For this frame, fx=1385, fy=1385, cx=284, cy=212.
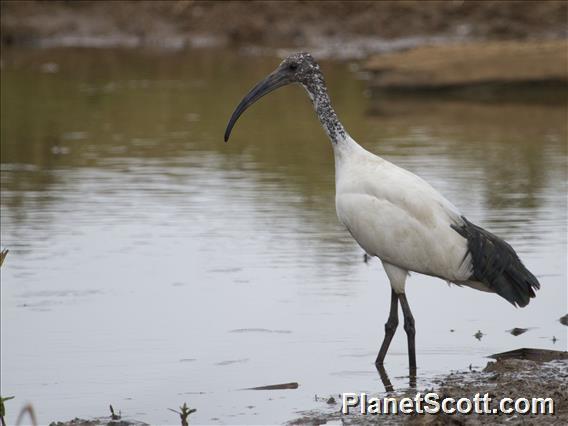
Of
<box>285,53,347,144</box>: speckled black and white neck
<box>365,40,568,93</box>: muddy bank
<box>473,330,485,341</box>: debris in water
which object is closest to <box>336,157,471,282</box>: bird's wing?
<box>285,53,347,144</box>: speckled black and white neck

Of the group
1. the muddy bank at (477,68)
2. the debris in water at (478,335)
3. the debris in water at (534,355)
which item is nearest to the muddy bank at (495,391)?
the debris in water at (534,355)

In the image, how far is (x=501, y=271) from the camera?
23.7ft

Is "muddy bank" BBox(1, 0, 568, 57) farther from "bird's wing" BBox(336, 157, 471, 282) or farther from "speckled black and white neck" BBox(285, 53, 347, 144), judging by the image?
"bird's wing" BBox(336, 157, 471, 282)

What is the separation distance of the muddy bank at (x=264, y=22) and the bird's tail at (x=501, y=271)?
20814mm

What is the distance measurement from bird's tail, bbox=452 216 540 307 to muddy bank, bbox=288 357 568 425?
1.16 feet

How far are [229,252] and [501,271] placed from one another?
3.54 metres

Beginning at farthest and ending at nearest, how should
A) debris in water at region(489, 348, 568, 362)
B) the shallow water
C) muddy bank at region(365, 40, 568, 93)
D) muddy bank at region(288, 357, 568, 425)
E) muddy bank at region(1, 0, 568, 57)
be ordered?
1. muddy bank at region(1, 0, 568, 57)
2. muddy bank at region(365, 40, 568, 93)
3. the shallow water
4. debris in water at region(489, 348, 568, 362)
5. muddy bank at region(288, 357, 568, 425)

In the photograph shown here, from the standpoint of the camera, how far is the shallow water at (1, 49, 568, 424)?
745cm

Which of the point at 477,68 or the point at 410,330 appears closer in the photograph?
the point at 410,330

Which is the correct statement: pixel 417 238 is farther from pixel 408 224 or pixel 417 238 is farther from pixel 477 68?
pixel 477 68

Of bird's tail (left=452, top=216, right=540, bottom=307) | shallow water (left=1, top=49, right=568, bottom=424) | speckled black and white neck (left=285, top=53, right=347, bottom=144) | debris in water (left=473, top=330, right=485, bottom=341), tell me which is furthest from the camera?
debris in water (left=473, top=330, right=485, bottom=341)

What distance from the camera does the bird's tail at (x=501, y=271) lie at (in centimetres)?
724

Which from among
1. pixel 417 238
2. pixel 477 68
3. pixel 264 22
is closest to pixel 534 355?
pixel 417 238

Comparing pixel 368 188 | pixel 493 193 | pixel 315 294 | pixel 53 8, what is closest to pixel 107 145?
pixel 493 193
